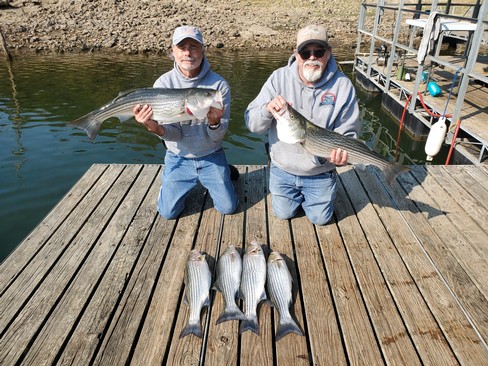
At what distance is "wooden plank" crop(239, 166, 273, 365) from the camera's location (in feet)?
9.47

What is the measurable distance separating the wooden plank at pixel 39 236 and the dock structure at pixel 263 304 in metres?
0.02

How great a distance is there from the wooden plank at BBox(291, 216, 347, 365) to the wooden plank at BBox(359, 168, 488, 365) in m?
0.78

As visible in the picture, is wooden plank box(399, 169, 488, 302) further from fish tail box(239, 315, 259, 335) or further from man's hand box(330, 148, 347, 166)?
fish tail box(239, 315, 259, 335)

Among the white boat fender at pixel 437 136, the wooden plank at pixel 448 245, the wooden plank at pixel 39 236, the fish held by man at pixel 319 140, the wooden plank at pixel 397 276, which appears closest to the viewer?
the wooden plank at pixel 397 276

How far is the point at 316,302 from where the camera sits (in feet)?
11.1

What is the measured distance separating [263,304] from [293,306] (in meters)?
0.28

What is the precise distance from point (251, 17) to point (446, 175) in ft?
95.8

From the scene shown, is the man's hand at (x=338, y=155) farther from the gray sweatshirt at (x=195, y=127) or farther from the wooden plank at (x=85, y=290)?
the wooden plank at (x=85, y=290)

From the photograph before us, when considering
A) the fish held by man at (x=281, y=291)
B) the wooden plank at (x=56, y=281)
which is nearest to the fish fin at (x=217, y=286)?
the fish held by man at (x=281, y=291)

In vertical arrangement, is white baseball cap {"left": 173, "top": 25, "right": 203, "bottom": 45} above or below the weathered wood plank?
above

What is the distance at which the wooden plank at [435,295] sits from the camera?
9.55ft

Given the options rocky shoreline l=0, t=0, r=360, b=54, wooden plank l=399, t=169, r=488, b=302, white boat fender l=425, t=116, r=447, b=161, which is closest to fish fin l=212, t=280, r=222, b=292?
wooden plank l=399, t=169, r=488, b=302

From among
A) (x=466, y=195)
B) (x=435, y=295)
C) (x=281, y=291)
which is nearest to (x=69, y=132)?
(x=281, y=291)

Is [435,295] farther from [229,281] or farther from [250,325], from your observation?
[229,281]
